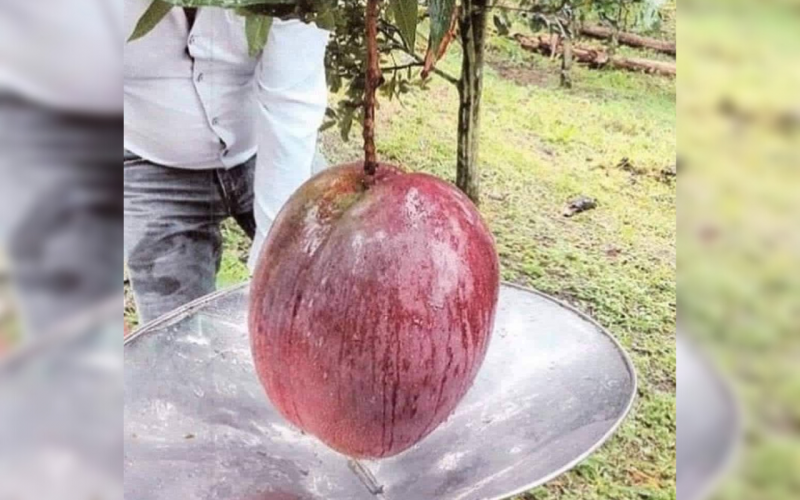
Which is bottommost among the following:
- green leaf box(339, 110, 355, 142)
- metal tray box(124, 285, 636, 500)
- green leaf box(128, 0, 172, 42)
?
metal tray box(124, 285, 636, 500)

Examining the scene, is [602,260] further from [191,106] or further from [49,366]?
[49,366]

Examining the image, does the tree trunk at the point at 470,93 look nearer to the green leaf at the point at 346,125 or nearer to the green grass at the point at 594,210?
the green grass at the point at 594,210

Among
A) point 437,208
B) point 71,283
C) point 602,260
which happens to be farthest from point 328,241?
point 602,260

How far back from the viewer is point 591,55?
0.99m

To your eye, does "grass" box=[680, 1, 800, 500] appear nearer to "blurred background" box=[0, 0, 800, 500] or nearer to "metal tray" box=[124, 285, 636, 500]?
"blurred background" box=[0, 0, 800, 500]

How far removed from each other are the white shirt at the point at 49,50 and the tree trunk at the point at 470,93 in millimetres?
345

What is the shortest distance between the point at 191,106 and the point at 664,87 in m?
0.46

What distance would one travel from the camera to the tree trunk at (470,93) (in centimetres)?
93

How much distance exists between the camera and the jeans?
37.1 inches

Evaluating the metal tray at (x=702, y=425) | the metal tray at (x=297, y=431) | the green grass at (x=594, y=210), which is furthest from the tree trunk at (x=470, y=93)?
the metal tray at (x=702, y=425)

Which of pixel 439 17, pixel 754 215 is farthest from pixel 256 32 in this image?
pixel 754 215

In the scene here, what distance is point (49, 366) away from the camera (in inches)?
30.8

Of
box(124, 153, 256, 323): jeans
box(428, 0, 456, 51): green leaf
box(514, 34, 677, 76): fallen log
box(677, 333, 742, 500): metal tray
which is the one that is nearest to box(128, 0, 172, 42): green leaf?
box(124, 153, 256, 323): jeans

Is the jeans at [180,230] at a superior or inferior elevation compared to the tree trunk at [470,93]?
inferior
